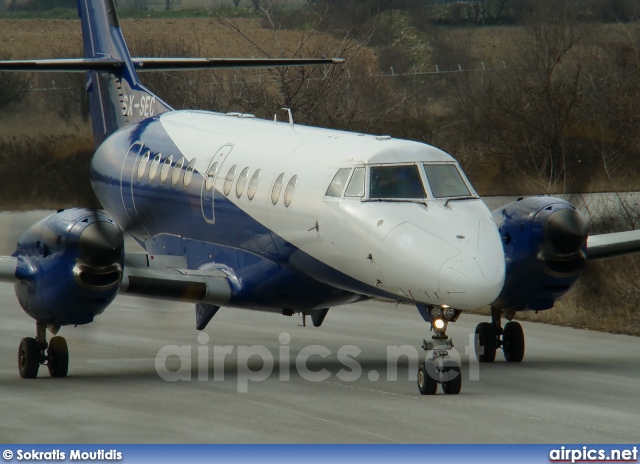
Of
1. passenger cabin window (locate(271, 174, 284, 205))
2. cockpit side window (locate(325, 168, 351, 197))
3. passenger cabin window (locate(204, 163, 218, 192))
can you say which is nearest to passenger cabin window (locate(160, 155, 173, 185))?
passenger cabin window (locate(204, 163, 218, 192))

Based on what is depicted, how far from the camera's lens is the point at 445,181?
43.4ft

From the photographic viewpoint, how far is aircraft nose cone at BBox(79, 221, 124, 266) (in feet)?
44.2

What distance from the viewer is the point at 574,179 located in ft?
67.4

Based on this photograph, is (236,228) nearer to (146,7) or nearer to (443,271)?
(443,271)

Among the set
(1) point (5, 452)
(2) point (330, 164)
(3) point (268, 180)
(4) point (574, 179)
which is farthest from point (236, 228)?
(4) point (574, 179)

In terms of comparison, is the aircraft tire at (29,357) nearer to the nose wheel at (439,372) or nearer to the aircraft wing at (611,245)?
the nose wheel at (439,372)

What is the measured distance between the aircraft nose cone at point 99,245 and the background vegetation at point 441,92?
147 cm

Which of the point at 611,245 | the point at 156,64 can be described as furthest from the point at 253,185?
the point at 156,64

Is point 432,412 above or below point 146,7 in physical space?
below

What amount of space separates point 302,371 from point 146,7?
4993 cm

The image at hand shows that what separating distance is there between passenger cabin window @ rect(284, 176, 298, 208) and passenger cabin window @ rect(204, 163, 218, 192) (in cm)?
190

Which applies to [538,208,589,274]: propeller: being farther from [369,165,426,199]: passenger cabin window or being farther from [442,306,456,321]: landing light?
[442,306,456,321]: landing light

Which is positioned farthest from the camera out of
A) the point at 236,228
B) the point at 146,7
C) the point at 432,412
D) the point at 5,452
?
the point at 146,7

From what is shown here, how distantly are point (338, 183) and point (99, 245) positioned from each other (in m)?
2.75
